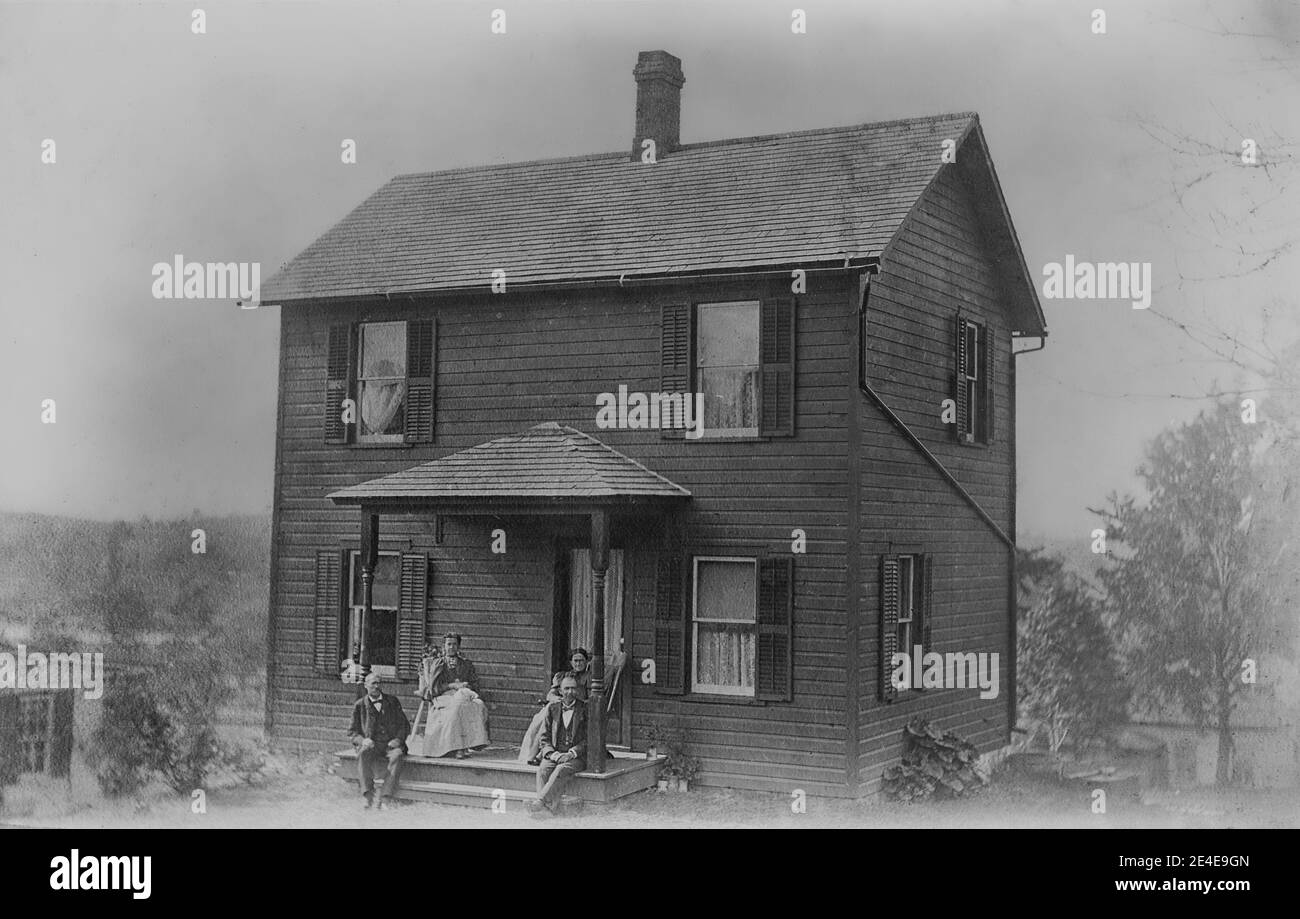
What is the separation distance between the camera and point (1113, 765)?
45.7ft

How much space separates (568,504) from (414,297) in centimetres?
344

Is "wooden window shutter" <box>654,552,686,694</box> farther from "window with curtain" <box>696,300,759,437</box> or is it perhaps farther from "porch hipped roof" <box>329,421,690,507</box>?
"window with curtain" <box>696,300,759,437</box>

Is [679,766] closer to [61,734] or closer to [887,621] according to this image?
[887,621]

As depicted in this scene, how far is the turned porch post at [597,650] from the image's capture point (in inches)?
532

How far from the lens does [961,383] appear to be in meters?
15.9

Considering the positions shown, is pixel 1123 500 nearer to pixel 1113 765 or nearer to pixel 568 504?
pixel 1113 765

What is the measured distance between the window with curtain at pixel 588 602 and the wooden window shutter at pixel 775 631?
165cm

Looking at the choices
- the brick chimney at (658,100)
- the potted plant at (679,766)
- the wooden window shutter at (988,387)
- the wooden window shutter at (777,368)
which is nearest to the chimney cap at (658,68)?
the brick chimney at (658,100)

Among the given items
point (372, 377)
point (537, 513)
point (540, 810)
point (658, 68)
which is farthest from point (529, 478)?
point (658, 68)

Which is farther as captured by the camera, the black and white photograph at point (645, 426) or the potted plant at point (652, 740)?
the potted plant at point (652, 740)

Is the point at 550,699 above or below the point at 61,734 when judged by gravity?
above

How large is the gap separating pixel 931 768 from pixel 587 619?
157 inches

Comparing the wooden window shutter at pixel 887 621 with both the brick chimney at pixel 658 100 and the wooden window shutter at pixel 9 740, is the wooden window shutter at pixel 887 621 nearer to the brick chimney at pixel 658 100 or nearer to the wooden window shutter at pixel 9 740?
the brick chimney at pixel 658 100
